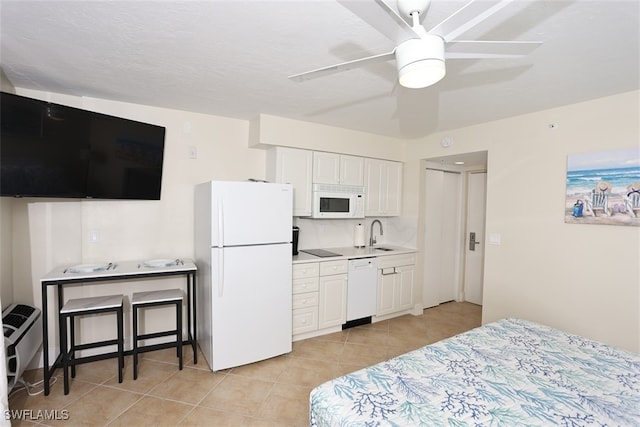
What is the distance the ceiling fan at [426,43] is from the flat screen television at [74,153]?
2.28 metres

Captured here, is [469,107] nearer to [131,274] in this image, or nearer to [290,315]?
[290,315]

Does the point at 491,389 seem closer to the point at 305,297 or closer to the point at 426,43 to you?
the point at 426,43

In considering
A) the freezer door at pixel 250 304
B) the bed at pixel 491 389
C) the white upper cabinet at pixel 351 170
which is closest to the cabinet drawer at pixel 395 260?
the white upper cabinet at pixel 351 170

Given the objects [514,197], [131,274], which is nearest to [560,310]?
[514,197]

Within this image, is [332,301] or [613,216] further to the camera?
[332,301]

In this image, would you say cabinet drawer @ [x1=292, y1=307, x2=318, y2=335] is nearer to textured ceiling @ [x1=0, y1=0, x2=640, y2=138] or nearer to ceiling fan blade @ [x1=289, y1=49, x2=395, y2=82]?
textured ceiling @ [x1=0, y1=0, x2=640, y2=138]

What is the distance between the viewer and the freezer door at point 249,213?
2.64 metres

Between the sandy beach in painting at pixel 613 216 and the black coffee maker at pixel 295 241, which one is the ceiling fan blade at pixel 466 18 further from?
the black coffee maker at pixel 295 241

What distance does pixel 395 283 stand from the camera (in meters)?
4.08

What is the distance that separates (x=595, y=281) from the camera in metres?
2.59

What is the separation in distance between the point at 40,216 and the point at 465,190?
5.36 m

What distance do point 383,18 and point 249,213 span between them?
79.7 inches

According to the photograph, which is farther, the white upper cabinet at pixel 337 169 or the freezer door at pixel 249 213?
the white upper cabinet at pixel 337 169

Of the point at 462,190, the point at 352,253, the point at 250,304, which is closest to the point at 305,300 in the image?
the point at 250,304
